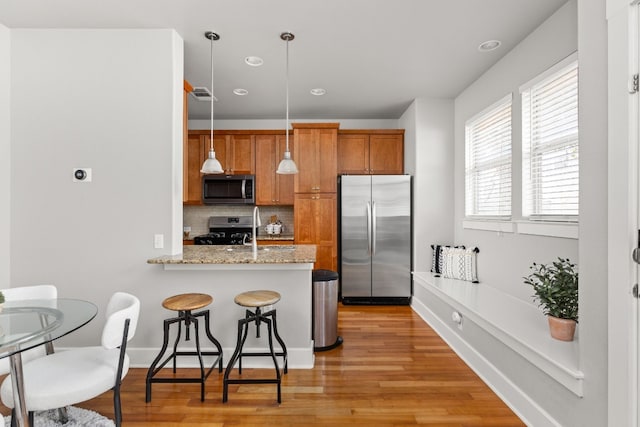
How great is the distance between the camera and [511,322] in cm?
242

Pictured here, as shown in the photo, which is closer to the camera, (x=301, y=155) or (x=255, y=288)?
(x=255, y=288)

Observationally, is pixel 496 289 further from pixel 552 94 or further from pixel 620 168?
pixel 620 168

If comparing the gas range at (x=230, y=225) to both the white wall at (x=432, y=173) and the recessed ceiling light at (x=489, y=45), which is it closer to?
the white wall at (x=432, y=173)

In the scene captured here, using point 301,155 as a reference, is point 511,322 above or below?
below

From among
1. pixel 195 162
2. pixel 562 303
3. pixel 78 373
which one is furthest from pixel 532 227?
pixel 195 162

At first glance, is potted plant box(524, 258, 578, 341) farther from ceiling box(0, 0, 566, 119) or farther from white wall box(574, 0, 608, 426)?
ceiling box(0, 0, 566, 119)

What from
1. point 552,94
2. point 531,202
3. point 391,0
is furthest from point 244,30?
point 531,202

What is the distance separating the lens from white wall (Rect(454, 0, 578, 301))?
8.22 feet

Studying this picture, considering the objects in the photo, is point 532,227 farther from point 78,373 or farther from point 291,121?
point 291,121

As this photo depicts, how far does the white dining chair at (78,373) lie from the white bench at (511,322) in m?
2.22

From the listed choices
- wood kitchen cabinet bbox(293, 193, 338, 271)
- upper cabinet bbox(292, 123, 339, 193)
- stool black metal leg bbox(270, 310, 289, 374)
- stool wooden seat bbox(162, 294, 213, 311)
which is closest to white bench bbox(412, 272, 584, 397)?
wood kitchen cabinet bbox(293, 193, 338, 271)

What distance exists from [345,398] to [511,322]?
1281 mm

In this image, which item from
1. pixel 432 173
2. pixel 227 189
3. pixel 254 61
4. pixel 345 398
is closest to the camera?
pixel 345 398

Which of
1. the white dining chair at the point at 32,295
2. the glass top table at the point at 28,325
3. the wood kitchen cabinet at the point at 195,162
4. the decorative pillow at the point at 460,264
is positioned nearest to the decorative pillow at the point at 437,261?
the decorative pillow at the point at 460,264
